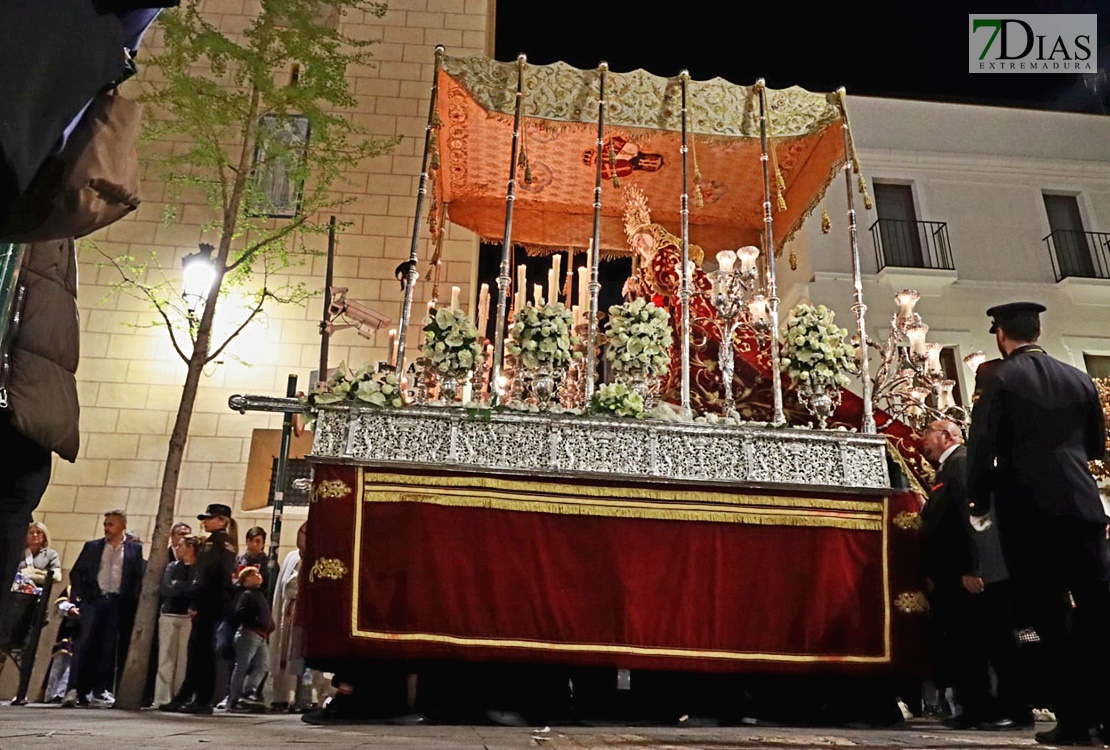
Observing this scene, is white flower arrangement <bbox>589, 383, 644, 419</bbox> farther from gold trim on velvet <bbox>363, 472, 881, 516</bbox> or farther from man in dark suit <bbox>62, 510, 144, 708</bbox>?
man in dark suit <bbox>62, 510, 144, 708</bbox>

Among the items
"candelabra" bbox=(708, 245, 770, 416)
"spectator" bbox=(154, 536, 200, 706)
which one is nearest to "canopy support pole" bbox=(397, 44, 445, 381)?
"candelabra" bbox=(708, 245, 770, 416)

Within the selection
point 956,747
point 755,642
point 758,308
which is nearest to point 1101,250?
point 758,308

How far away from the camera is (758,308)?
515cm

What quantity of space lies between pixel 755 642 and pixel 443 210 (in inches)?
195

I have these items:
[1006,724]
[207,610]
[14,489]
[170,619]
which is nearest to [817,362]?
[1006,724]

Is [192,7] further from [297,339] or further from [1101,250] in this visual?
[1101,250]

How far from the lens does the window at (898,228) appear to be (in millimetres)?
12727

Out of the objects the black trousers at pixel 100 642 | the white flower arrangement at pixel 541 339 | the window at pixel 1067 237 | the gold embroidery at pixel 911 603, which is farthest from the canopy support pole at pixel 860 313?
the window at pixel 1067 237

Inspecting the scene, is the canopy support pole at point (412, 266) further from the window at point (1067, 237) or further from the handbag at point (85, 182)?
the window at point (1067, 237)

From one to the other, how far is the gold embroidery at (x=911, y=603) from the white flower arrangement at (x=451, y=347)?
8.23ft

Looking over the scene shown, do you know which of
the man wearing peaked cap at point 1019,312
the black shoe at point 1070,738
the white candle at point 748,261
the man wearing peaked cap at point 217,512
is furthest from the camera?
the man wearing peaked cap at point 217,512

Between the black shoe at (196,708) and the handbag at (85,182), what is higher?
the handbag at (85,182)

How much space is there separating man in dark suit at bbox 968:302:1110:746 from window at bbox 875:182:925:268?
10.3 metres

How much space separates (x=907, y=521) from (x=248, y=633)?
4778 millimetres
